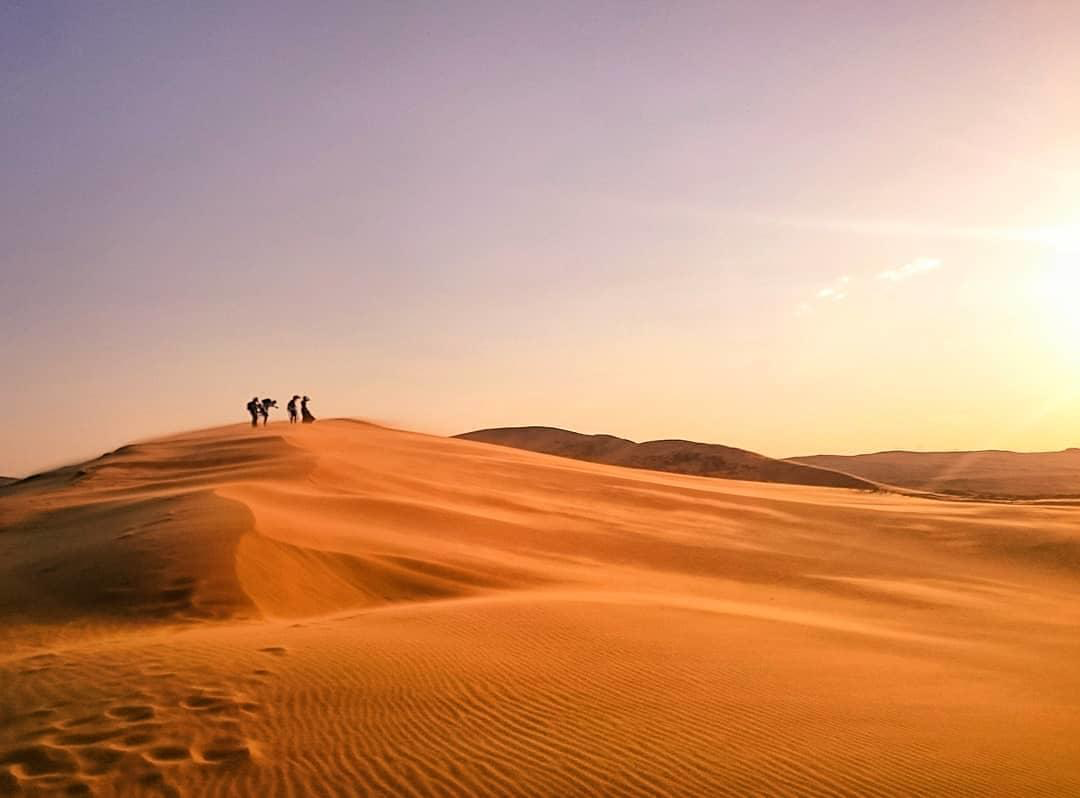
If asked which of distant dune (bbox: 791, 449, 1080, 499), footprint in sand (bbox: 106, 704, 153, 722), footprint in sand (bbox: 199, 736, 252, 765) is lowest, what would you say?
footprint in sand (bbox: 199, 736, 252, 765)

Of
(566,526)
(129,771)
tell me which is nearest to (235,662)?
(129,771)

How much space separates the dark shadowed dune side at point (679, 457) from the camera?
176 feet

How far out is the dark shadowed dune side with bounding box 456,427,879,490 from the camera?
176 ft

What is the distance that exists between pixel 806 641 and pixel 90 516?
47.8 feet

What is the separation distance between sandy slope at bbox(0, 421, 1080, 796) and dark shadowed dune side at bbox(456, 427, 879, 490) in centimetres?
3098

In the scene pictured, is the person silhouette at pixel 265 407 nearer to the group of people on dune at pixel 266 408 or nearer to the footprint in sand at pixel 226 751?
the group of people on dune at pixel 266 408

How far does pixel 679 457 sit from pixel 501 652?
52114 millimetres

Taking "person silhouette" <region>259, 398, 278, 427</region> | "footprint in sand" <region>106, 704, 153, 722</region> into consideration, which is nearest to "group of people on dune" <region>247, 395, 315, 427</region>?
"person silhouette" <region>259, 398, 278, 427</region>

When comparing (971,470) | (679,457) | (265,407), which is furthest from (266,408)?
(971,470)

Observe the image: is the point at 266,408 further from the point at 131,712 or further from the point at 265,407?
the point at 131,712

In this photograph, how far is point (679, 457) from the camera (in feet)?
196

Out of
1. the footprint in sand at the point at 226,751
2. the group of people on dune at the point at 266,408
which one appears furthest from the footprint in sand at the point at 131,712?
the group of people on dune at the point at 266,408

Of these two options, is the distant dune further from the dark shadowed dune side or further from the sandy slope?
the sandy slope

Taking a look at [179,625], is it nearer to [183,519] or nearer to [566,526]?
[183,519]
